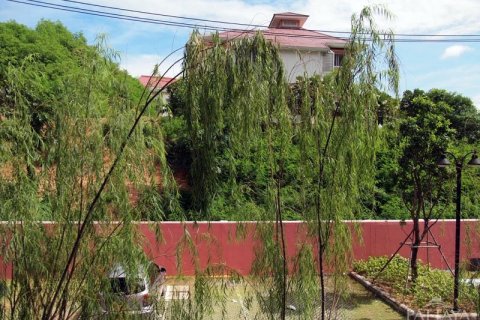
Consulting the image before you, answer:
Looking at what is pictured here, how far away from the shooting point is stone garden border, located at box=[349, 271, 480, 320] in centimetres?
788

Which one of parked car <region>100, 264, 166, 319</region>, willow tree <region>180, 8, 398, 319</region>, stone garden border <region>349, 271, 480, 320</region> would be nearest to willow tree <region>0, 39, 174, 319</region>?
parked car <region>100, 264, 166, 319</region>

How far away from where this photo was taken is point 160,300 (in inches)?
→ 197

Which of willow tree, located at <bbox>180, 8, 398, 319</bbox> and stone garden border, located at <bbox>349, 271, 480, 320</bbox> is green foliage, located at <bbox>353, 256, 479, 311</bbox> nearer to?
stone garden border, located at <bbox>349, 271, 480, 320</bbox>

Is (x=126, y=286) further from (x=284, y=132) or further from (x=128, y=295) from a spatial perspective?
(x=284, y=132)

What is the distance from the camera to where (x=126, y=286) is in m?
4.62

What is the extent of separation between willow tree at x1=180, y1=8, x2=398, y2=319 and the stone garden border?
293 cm

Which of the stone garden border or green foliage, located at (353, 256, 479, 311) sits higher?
green foliage, located at (353, 256, 479, 311)

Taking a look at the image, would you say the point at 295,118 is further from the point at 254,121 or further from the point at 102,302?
the point at 102,302

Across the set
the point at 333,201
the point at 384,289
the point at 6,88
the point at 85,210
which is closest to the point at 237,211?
the point at 333,201

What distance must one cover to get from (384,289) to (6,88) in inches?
312

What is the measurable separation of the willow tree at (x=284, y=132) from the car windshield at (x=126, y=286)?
35.9 inches

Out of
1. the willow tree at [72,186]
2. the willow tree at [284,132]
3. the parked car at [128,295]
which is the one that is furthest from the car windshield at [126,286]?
the willow tree at [284,132]

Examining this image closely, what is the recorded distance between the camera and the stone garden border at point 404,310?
7883 mm

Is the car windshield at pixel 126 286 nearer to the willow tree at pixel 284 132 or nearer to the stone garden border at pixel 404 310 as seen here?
the willow tree at pixel 284 132
